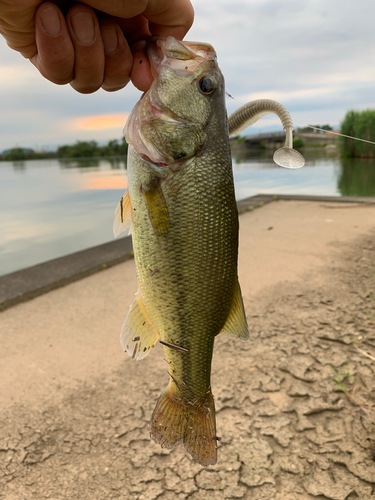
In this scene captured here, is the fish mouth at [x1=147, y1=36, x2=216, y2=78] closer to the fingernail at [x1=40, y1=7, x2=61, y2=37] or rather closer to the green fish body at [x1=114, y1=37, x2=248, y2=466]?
the green fish body at [x1=114, y1=37, x2=248, y2=466]

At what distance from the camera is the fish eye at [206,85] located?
1.47m

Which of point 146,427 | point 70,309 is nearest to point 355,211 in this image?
point 70,309

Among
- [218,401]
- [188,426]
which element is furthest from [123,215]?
[218,401]

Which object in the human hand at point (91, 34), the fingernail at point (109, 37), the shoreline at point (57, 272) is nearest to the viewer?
the human hand at point (91, 34)

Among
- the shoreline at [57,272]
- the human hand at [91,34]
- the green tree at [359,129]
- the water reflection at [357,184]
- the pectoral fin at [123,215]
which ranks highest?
the green tree at [359,129]

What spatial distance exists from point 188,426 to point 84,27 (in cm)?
173

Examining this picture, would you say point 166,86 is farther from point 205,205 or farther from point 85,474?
point 85,474

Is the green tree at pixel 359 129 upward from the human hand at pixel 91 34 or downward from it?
upward

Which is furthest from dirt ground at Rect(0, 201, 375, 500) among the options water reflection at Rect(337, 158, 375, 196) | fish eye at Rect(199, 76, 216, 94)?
water reflection at Rect(337, 158, 375, 196)

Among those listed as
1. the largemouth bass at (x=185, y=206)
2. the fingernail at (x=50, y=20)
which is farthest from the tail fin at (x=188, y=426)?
the fingernail at (x=50, y=20)

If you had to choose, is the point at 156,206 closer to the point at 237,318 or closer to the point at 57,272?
the point at 237,318

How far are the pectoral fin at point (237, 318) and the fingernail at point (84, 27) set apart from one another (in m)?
1.23

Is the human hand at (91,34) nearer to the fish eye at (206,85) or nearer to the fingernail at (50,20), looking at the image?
the fingernail at (50,20)

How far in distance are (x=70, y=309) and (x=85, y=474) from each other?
2609mm
